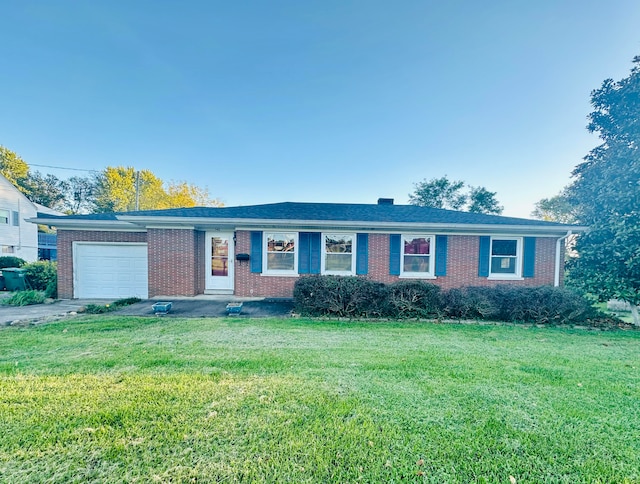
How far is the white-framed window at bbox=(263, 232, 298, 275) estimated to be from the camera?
9.29 meters

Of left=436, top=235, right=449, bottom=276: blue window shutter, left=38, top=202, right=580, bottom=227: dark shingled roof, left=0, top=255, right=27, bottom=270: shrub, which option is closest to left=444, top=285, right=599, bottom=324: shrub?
left=436, top=235, right=449, bottom=276: blue window shutter

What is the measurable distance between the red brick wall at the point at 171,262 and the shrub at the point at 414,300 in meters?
6.82

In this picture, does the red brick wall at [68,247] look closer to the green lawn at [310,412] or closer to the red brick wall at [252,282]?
the red brick wall at [252,282]

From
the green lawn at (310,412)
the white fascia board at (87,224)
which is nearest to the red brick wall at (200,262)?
the white fascia board at (87,224)

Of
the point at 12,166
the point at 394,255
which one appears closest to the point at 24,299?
the point at 394,255

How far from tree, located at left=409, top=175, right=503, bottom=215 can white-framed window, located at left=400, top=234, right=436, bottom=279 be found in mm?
15716

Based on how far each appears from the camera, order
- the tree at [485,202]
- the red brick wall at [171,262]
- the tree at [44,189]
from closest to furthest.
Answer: the red brick wall at [171,262]
the tree at [485,202]
the tree at [44,189]

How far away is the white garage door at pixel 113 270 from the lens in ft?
30.4

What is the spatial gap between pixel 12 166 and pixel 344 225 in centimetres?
4604

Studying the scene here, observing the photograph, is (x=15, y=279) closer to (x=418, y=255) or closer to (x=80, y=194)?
(x=418, y=255)

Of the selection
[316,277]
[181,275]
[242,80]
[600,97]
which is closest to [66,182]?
[242,80]

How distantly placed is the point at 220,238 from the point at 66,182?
160 feet

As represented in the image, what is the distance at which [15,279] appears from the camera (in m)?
10.5

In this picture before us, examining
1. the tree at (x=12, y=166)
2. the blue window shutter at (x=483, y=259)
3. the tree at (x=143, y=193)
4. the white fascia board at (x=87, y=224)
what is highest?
the tree at (x=12, y=166)
